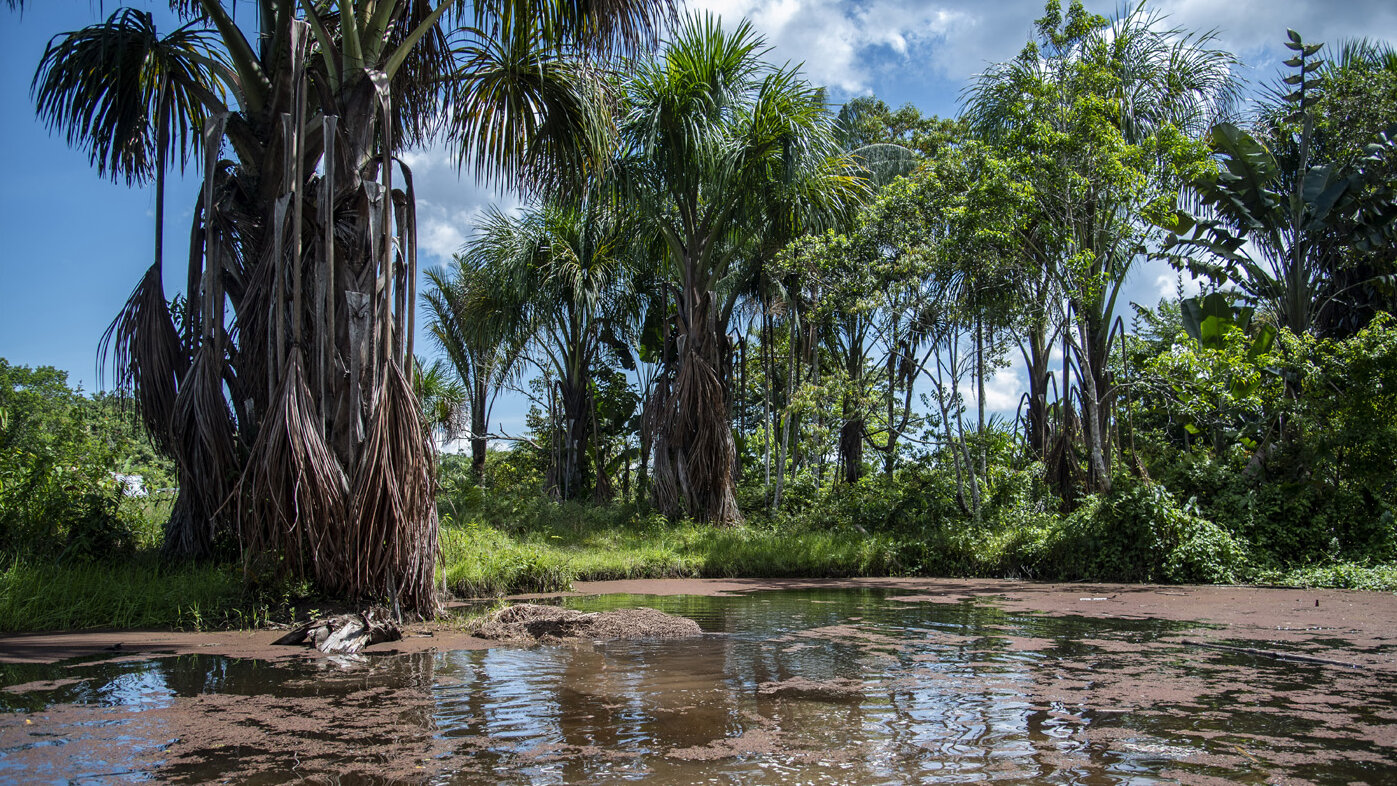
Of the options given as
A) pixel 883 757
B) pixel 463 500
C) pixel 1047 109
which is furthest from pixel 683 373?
pixel 883 757

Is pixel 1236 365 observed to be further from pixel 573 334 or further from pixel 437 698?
pixel 573 334

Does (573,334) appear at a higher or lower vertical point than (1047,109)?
lower

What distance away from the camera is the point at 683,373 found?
1541 centimetres

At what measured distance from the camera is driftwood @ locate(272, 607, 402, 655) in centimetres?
545

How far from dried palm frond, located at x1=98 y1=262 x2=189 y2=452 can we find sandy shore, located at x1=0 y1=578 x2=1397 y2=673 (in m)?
1.78

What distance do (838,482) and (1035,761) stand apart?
15.7 metres

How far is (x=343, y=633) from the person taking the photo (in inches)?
219

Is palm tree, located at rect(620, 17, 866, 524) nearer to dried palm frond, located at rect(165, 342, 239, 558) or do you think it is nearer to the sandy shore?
the sandy shore

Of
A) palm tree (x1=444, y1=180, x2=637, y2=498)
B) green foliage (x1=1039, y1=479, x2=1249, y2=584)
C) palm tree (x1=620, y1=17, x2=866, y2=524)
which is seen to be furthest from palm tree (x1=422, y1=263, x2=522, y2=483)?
green foliage (x1=1039, y1=479, x2=1249, y2=584)

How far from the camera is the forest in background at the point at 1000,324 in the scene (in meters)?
11.2

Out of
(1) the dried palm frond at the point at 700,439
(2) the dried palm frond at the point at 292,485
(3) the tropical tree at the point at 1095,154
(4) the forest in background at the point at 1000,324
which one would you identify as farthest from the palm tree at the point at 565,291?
(2) the dried palm frond at the point at 292,485

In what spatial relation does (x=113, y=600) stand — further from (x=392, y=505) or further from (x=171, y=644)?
(x=392, y=505)

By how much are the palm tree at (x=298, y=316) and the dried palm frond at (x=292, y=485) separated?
13mm

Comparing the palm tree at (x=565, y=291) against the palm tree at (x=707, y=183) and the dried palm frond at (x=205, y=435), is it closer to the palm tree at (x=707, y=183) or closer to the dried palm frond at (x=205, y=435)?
the palm tree at (x=707, y=183)
